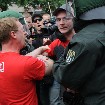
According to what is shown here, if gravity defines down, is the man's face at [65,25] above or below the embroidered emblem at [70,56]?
above

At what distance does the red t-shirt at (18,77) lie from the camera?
287cm

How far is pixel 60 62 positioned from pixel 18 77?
22.4 inches

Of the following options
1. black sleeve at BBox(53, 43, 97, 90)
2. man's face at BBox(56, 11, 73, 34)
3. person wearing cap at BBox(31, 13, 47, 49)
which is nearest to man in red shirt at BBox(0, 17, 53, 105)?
black sleeve at BBox(53, 43, 97, 90)

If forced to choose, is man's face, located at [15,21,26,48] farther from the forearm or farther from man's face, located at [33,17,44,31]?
man's face, located at [33,17,44,31]

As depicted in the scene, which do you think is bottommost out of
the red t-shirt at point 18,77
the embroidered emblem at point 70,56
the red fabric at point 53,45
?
the red t-shirt at point 18,77

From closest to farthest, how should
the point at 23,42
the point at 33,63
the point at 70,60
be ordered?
1. the point at 70,60
2. the point at 33,63
3. the point at 23,42

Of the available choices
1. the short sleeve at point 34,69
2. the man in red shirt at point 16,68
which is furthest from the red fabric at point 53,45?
the short sleeve at point 34,69

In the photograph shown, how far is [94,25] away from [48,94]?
1.40 m

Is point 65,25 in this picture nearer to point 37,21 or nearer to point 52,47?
point 52,47

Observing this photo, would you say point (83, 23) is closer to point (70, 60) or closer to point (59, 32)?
point (70, 60)

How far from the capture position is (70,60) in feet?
7.50

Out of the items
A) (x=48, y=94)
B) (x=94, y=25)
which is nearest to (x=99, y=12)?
(x=94, y=25)

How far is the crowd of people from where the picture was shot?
2.26 metres

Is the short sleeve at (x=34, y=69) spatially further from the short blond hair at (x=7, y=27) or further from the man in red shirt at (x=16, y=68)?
the short blond hair at (x=7, y=27)
